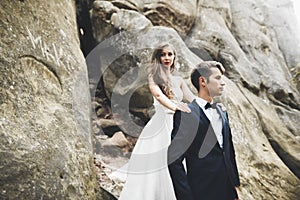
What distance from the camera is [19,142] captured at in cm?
342

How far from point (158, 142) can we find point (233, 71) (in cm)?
487

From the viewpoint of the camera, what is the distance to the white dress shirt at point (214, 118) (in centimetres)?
330

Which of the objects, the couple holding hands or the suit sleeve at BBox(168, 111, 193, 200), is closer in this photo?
the suit sleeve at BBox(168, 111, 193, 200)

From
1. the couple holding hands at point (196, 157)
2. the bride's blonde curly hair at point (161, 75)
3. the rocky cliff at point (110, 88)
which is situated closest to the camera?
the couple holding hands at point (196, 157)

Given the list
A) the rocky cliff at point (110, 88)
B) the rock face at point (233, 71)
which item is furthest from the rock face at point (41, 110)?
the rock face at point (233, 71)

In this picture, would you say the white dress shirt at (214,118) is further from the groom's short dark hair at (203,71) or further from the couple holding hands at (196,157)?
the groom's short dark hair at (203,71)

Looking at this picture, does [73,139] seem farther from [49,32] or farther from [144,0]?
[144,0]

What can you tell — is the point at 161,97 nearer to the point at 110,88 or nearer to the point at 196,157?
the point at 196,157

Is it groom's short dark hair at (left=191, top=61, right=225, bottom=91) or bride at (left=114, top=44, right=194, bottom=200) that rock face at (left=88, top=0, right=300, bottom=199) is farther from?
groom's short dark hair at (left=191, top=61, right=225, bottom=91)

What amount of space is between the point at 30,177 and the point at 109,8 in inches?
209

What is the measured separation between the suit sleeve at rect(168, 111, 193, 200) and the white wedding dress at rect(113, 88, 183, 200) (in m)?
1.12

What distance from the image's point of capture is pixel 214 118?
3400 millimetres

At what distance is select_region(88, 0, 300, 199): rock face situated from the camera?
19.2ft

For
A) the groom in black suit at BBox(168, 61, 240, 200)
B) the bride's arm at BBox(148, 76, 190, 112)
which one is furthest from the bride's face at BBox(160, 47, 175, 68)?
the groom in black suit at BBox(168, 61, 240, 200)
